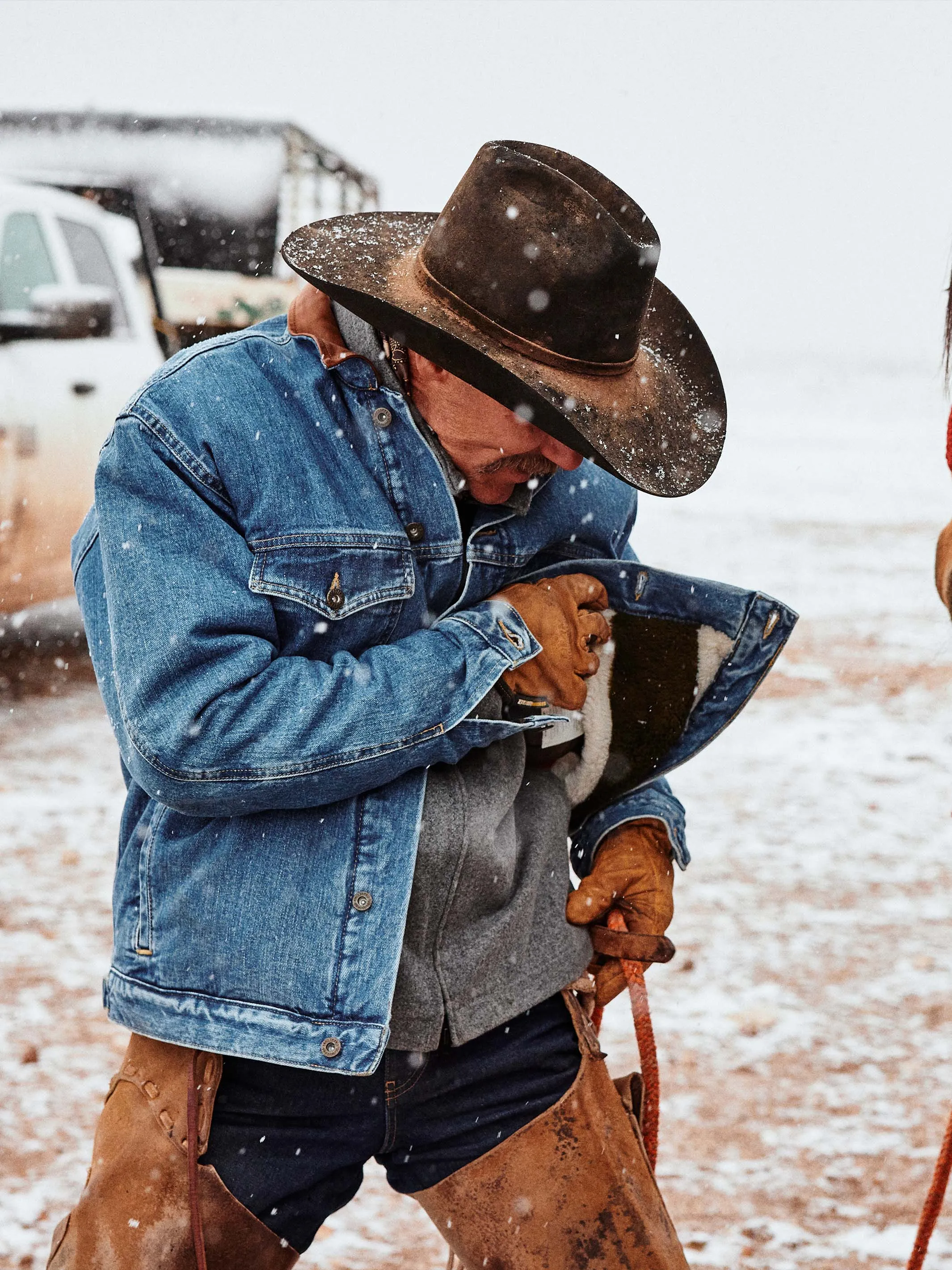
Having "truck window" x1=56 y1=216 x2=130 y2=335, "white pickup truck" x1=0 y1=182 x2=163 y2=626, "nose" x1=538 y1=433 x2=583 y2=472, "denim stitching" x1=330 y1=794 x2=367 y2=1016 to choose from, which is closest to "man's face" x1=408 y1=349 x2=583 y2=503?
"nose" x1=538 y1=433 x2=583 y2=472

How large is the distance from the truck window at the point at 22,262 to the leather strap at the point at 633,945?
5552 mm

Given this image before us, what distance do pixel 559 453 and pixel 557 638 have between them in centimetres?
28

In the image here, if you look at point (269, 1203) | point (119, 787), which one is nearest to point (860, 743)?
point (119, 787)

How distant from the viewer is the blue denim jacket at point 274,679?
1.71 metres

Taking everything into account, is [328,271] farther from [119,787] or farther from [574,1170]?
[119,787]

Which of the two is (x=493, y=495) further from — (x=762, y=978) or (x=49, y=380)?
(x=49, y=380)

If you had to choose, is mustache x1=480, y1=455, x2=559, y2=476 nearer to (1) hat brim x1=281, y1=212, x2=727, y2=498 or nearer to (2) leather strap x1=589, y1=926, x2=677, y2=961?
(1) hat brim x1=281, y1=212, x2=727, y2=498

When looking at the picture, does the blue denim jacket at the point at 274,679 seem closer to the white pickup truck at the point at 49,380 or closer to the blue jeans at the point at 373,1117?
the blue jeans at the point at 373,1117

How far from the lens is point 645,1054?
A: 2172mm

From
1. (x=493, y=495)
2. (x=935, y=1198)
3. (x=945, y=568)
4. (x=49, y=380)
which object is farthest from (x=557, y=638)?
(x=49, y=380)

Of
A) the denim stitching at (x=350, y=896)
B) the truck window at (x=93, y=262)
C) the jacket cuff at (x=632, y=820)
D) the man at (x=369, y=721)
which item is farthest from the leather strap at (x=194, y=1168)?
the truck window at (x=93, y=262)

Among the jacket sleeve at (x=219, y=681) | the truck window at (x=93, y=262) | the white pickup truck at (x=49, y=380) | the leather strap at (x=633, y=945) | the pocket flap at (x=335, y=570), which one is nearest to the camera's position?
the jacket sleeve at (x=219, y=681)

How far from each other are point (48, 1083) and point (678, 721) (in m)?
A: 2.43

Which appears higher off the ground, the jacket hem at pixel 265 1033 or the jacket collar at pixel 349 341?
the jacket collar at pixel 349 341
